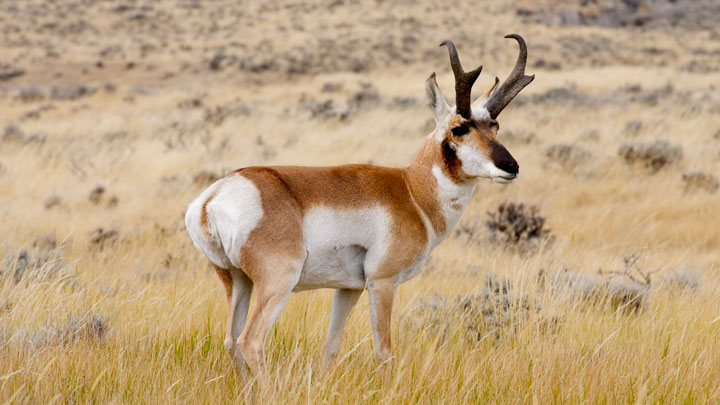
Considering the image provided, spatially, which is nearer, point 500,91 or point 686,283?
point 500,91

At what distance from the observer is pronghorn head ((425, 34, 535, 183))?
147 inches

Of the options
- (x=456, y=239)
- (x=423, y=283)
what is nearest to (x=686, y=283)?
(x=423, y=283)

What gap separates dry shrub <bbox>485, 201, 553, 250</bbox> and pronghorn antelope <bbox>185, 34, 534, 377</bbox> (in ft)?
14.1

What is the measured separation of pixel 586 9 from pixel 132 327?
65.2 meters

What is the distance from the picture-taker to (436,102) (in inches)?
157

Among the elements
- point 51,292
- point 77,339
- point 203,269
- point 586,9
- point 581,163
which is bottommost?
point 586,9

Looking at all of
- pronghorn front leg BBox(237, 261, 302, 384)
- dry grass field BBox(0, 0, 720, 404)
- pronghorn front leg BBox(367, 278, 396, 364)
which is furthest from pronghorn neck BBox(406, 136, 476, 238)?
pronghorn front leg BBox(237, 261, 302, 384)

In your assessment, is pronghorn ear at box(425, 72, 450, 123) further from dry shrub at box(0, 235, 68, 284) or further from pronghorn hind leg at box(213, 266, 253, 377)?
dry shrub at box(0, 235, 68, 284)

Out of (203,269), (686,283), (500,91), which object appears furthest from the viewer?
(203,269)

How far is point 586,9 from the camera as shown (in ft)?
207

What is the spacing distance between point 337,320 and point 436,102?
1.35 m

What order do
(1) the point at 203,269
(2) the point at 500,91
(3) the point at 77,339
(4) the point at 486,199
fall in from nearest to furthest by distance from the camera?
(3) the point at 77,339, (2) the point at 500,91, (1) the point at 203,269, (4) the point at 486,199

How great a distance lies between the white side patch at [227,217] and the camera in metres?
3.40

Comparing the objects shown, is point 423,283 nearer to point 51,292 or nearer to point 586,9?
point 51,292
